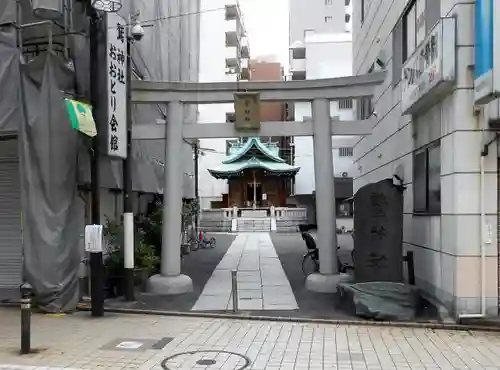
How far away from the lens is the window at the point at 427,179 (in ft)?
35.1

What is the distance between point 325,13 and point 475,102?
190 feet

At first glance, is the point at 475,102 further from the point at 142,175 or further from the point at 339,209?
the point at 339,209

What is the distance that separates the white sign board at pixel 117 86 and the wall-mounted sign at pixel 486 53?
7.15m

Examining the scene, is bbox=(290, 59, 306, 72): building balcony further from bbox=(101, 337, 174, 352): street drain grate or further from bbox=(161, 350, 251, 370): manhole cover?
bbox=(161, 350, 251, 370): manhole cover

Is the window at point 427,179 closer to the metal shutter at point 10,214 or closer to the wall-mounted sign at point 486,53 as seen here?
the wall-mounted sign at point 486,53

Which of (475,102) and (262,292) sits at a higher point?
(475,102)

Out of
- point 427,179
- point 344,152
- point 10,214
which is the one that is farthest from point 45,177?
point 344,152

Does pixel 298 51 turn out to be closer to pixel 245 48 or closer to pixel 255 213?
pixel 245 48

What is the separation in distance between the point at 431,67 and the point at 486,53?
133 centimetres

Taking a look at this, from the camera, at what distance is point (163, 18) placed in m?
20.6

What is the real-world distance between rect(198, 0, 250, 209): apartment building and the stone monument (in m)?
36.3

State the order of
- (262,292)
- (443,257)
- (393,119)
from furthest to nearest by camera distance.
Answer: (393,119)
(262,292)
(443,257)

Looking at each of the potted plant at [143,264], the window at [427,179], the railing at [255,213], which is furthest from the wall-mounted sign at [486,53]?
the railing at [255,213]

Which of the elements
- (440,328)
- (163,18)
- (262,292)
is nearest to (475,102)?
(440,328)
